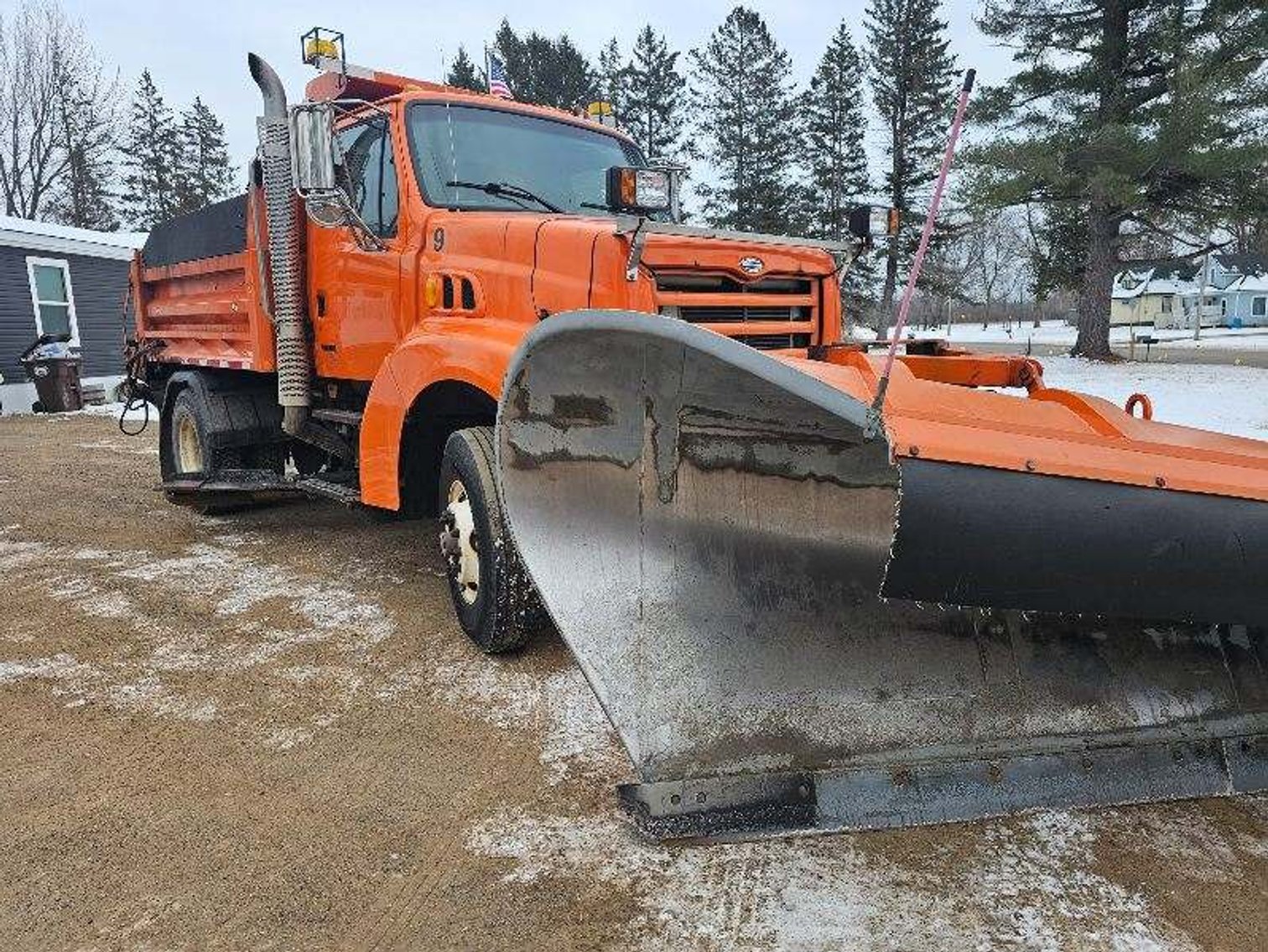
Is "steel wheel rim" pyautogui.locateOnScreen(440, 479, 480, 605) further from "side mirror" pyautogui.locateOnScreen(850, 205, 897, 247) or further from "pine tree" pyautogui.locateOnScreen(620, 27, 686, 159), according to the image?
"pine tree" pyautogui.locateOnScreen(620, 27, 686, 159)

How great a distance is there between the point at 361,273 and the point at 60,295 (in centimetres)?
1489

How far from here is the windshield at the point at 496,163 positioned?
4457mm

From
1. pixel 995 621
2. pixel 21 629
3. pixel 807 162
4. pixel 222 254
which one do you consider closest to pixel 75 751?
pixel 21 629

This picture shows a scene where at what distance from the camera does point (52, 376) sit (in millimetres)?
15211

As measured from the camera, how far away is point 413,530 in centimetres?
625

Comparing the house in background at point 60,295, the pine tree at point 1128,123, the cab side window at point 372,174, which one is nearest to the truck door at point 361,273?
the cab side window at point 372,174

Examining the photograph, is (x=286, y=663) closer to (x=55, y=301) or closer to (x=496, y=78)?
(x=496, y=78)

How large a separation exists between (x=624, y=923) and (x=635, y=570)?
3.05ft

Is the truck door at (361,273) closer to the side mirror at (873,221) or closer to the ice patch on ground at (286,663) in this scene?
the ice patch on ground at (286,663)

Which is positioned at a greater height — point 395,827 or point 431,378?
point 431,378

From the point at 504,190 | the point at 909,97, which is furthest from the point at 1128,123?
the point at 504,190

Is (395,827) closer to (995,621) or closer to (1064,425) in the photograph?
(995,621)

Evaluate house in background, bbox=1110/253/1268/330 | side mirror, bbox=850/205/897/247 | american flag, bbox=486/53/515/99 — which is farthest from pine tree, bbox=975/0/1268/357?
house in background, bbox=1110/253/1268/330

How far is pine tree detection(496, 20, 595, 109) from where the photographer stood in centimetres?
3856
